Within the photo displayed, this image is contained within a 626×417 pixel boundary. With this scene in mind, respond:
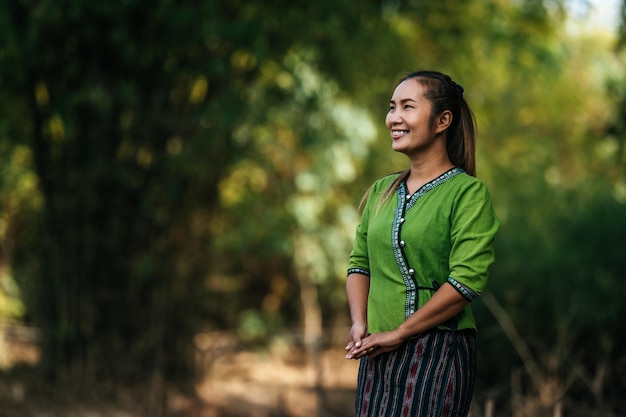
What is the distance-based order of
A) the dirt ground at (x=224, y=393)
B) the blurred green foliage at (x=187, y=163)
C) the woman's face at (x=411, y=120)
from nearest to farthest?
the woman's face at (x=411, y=120) → the blurred green foliage at (x=187, y=163) → the dirt ground at (x=224, y=393)

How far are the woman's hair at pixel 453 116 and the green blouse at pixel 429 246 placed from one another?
0.18 ft

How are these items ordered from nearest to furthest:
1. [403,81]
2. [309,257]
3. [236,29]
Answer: [403,81], [236,29], [309,257]

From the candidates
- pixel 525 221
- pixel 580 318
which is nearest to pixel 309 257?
pixel 525 221

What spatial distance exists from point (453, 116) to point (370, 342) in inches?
21.4

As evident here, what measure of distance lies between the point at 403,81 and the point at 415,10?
5111mm

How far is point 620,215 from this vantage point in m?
5.39

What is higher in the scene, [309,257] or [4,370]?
[309,257]

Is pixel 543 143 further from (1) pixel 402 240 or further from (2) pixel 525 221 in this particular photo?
(1) pixel 402 240

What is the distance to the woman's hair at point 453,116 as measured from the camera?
75.2 inches

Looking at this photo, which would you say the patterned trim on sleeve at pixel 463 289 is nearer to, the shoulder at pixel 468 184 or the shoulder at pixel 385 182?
the shoulder at pixel 468 184

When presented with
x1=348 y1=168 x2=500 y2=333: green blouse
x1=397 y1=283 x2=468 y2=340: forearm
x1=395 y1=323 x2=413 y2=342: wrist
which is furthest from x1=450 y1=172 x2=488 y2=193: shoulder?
x1=395 y1=323 x2=413 y2=342: wrist

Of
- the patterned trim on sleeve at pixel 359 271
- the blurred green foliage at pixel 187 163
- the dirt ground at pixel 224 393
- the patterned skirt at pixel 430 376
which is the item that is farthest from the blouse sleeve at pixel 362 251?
the dirt ground at pixel 224 393

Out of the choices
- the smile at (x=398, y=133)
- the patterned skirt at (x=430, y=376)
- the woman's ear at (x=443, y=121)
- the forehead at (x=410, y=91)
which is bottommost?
the patterned skirt at (x=430, y=376)

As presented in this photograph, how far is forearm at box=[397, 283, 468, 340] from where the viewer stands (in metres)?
1.78
